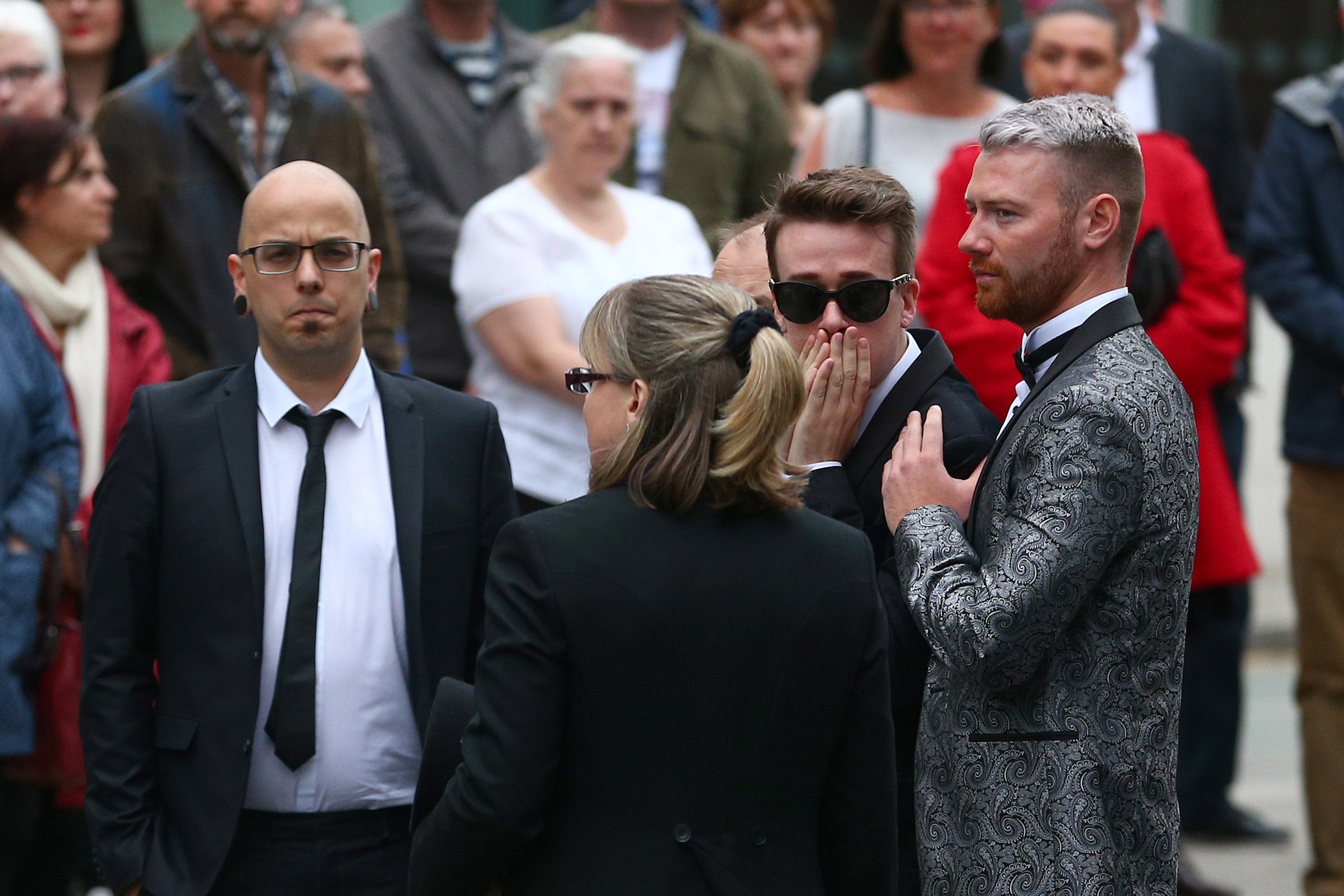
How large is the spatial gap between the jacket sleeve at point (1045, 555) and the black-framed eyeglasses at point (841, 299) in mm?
477

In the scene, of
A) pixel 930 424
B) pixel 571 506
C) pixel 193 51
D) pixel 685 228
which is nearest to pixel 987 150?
pixel 930 424

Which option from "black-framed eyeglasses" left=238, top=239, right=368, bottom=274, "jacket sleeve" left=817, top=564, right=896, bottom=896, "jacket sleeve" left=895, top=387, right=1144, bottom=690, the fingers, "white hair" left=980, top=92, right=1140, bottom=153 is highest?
"white hair" left=980, top=92, right=1140, bottom=153

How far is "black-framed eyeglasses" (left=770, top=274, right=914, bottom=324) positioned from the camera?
133 inches

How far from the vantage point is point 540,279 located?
17.8 ft

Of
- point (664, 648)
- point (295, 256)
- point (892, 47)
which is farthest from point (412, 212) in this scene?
point (664, 648)

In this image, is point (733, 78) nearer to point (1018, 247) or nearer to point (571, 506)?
point (1018, 247)

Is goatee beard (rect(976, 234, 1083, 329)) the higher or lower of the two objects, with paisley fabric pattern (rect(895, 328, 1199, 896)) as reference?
higher

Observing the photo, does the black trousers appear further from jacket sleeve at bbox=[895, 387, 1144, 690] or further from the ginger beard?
the ginger beard

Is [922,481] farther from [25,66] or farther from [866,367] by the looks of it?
[25,66]

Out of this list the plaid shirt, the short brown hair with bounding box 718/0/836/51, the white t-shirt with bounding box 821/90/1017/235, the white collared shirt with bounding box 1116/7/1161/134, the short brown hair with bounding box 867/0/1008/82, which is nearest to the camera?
the plaid shirt

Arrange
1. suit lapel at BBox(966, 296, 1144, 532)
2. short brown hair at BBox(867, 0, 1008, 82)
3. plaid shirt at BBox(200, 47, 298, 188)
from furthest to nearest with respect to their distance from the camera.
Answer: short brown hair at BBox(867, 0, 1008, 82)
plaid shirt at BBox(200, 47, 298, 188)
suit lapel at BBox(966, 296, 1144, 532)

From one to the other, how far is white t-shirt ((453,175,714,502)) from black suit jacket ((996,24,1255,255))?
1.96 meters

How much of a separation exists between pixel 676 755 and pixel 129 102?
358 cm

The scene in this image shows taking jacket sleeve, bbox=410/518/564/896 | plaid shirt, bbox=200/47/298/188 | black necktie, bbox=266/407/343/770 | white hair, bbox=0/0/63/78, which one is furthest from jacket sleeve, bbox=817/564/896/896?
white hair, bbox=0/0/63/78
